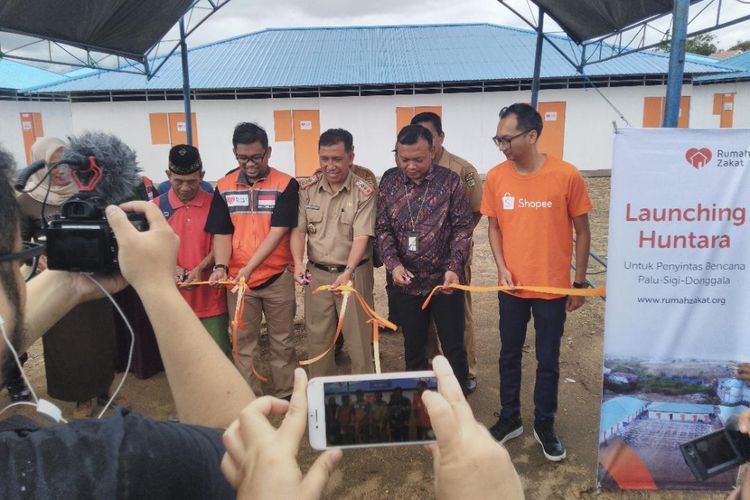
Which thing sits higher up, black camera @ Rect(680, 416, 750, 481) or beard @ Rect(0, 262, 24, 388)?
beard @ Rect(0, 262, 24, 388)

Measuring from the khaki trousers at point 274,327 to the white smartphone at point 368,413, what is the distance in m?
2.46

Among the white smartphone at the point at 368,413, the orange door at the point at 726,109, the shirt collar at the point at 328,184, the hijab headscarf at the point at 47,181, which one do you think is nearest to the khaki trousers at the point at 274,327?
the shirt collar at the point at 328,184

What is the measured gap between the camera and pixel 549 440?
2.94 metres

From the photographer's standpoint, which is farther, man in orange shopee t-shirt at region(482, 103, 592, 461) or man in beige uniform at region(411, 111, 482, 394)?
man in beige uniform at region(411, 111, 482, 394)

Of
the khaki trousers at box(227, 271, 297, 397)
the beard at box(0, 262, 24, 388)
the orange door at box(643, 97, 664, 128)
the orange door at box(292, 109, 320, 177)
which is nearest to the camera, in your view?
the beard at box(0, 262, 24, 388)

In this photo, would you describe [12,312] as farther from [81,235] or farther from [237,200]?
[237,200]

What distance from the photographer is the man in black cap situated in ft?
11.1

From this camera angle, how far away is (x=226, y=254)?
Result: 3406 millimetres

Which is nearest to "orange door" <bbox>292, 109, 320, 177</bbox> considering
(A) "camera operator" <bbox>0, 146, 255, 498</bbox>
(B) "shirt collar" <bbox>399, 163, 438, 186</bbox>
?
(B) "shirt collar" <bbox>399, 163, 438, 186</bbox>

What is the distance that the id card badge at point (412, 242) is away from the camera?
3.16 metres

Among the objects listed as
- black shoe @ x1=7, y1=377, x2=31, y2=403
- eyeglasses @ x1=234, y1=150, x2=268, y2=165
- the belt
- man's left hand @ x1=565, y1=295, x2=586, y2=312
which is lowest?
black shoe @ x1=7, y1=377, x2=31, y2=403

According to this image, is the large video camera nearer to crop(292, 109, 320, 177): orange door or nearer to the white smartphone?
the white smartphone

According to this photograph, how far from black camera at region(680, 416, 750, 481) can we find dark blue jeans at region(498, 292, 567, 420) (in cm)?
101

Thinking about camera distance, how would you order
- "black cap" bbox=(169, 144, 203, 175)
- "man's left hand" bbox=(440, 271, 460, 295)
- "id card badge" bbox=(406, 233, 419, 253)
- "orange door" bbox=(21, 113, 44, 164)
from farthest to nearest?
"orange door" bbox=(21, 113, 44, 164) < "black cap" bbox=(169, 144, 203, 175) < "id card badge" bbox=(406, 233, 419, 253) < "man's left hand" bbox=(440, 271, 460, 295)
